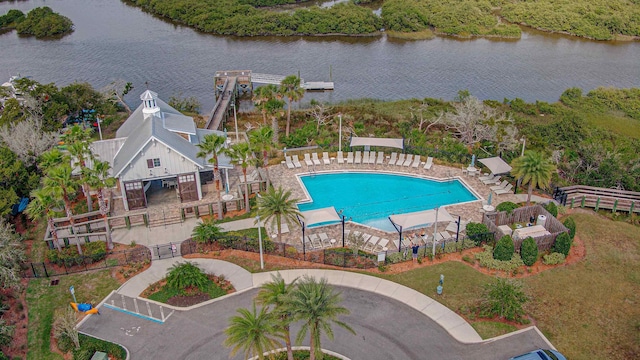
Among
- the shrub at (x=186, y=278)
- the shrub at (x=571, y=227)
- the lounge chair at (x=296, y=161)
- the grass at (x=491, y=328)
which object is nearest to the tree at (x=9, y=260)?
the shrub at (x=186, y=278)

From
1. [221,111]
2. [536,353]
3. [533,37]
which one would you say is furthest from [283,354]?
[533,37]

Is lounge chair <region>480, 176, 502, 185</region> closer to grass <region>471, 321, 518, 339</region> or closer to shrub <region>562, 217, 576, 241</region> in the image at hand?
shrub <region>562, 217, 576, 241</region>

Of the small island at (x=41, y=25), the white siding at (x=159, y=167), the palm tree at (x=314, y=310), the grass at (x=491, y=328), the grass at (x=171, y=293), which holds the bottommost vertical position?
the grass at (x=491, y=328)

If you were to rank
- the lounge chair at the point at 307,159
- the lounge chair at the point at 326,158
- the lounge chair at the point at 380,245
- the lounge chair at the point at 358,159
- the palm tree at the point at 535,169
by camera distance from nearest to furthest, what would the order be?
the lounge chair at the point at 380,245, the palm tree at the point at 535,169, the lounge chair at the point at 307,159, the lounge chair at the point at 326,158, the lounge chair at the point at 358,159

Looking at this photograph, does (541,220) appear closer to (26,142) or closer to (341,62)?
(26,142)

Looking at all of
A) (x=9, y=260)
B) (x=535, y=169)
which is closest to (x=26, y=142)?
(x=9, y=260)

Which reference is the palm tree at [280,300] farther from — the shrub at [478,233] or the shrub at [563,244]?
the shrub at [563,244]

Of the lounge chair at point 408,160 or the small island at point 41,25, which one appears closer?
the lounge chair at point 408,160
